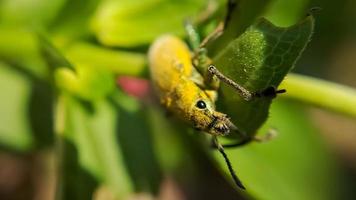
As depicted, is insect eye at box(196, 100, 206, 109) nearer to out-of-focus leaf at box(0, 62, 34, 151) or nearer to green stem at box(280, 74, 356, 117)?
green stem at box(280, 74, 356, 117)

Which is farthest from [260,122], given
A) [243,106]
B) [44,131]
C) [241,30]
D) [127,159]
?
[44,131]

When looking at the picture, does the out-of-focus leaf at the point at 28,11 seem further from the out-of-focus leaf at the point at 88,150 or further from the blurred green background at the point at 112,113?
the out-of-focus leaf at the point at 88,150

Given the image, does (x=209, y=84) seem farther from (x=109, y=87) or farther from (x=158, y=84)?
(x=109, y=87)

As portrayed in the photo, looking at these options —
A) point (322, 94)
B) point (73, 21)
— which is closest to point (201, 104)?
point (322, 94)

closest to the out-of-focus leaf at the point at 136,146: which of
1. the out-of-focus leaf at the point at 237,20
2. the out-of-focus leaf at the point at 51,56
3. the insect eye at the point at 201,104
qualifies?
the out-of-focus leaf at the point at 51,56

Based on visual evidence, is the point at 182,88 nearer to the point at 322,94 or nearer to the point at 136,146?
the point at 322,94

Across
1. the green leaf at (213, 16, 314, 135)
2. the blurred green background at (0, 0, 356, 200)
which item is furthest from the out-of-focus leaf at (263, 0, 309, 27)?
the green leaf at (213, 16, 314, 135)
